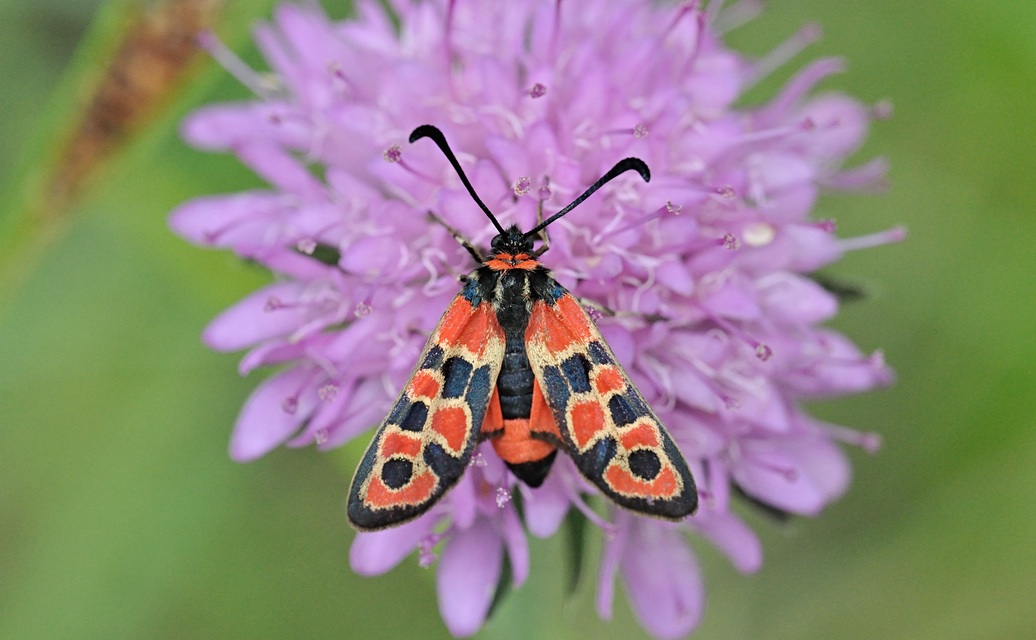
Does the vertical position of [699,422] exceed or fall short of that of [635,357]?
it falls short

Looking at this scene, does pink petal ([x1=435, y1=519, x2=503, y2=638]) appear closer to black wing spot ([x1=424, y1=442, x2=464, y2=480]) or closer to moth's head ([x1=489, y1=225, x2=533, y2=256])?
black wing spot ([x1=424, y1=442, x2=464, y2=480])

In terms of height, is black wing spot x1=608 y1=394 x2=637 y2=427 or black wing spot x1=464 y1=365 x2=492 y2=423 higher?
black wing spot x1=464 y1=365 x2=492 y2=423

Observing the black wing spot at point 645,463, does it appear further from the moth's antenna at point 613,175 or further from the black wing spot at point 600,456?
the moth's antenna at point 613,175

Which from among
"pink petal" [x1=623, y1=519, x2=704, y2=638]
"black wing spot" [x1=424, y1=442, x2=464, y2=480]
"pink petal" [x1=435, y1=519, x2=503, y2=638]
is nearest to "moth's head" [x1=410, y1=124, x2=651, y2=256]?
"black wing spot" [x1=424, y1=442, x2=464, y2=480]

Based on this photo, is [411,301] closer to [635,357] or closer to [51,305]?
[635,357]

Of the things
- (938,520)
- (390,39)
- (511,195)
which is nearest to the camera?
(511,195)

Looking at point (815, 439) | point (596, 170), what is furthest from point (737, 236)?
point (815, 439)
